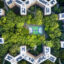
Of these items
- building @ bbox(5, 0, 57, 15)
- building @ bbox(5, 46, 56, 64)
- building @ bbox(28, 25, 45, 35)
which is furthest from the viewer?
building @ bbox(28, 25, 45, 35)

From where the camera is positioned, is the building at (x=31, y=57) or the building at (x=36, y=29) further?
the building at (x=36, y=29)

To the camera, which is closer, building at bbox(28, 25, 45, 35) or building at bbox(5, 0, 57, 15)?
building at bbox(5, 0, 57, 15)

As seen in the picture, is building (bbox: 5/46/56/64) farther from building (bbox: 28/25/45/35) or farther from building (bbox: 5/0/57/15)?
building (bbox: 5/0/57/15)

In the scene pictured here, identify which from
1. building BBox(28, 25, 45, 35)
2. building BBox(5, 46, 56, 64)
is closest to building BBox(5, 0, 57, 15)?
building BBox(28, 25, 45, 35)

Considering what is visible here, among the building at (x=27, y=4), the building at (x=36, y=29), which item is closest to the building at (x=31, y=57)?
the building at (x=36, y=29)

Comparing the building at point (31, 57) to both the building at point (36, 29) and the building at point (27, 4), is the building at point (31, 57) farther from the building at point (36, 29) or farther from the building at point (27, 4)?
the building at point (27, 4)

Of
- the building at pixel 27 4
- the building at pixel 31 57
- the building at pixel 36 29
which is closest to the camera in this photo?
the building at pixel 27 4

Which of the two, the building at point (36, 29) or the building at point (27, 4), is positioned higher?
the building at point (27, 4)

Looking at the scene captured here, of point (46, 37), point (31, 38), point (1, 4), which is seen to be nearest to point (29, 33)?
point (31, 38)

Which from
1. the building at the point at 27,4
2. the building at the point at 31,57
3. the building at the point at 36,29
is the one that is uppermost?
the building at the point at 27,4
